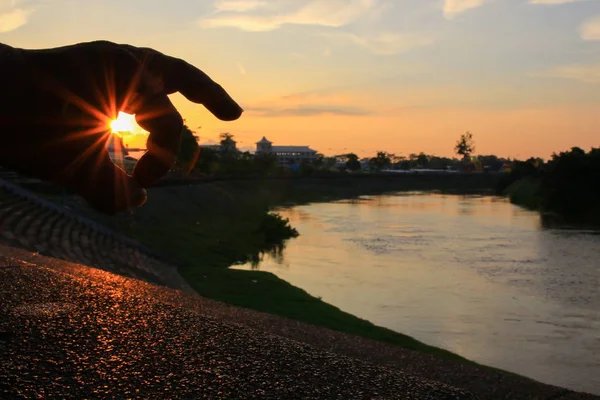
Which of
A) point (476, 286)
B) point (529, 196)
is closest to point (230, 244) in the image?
point (476, 286)

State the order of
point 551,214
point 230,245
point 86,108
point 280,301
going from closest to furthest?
point 86,108 < point 280,301 < point 230,245 < point 551,214

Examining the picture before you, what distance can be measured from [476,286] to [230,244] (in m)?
14.6

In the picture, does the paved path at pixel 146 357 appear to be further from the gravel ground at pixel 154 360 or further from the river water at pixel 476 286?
the river water at pixel 476 286

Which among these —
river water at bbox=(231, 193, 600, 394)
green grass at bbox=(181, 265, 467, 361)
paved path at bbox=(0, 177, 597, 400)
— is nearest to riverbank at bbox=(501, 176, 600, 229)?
river water at bbox=(231, 193, 600, 394)

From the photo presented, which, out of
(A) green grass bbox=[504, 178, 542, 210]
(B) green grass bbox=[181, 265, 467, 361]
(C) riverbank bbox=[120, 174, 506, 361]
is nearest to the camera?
(B) green grass bbox=[181, 265, 467, 361]

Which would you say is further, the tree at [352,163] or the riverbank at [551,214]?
the tree at [352,163]

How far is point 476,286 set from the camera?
26078 millimetres

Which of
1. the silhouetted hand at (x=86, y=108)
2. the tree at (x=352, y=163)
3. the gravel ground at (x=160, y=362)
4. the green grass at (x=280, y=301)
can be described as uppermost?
the tree at (x=352, y=163)

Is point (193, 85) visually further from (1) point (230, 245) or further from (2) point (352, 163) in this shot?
(2) point (352, 163)

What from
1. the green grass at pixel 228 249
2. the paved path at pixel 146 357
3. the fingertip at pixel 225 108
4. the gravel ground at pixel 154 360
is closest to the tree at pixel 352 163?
the green grass at pixel 228 249

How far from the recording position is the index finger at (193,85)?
1.31m

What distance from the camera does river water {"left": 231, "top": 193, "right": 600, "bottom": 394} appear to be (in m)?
17.2

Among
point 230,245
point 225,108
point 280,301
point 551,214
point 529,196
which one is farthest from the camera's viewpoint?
point 529,196

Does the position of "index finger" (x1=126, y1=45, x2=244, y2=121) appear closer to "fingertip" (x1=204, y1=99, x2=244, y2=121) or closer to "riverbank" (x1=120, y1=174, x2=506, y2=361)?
"fingertip" (x1=204, y1=99, x2=244, y2=121)
